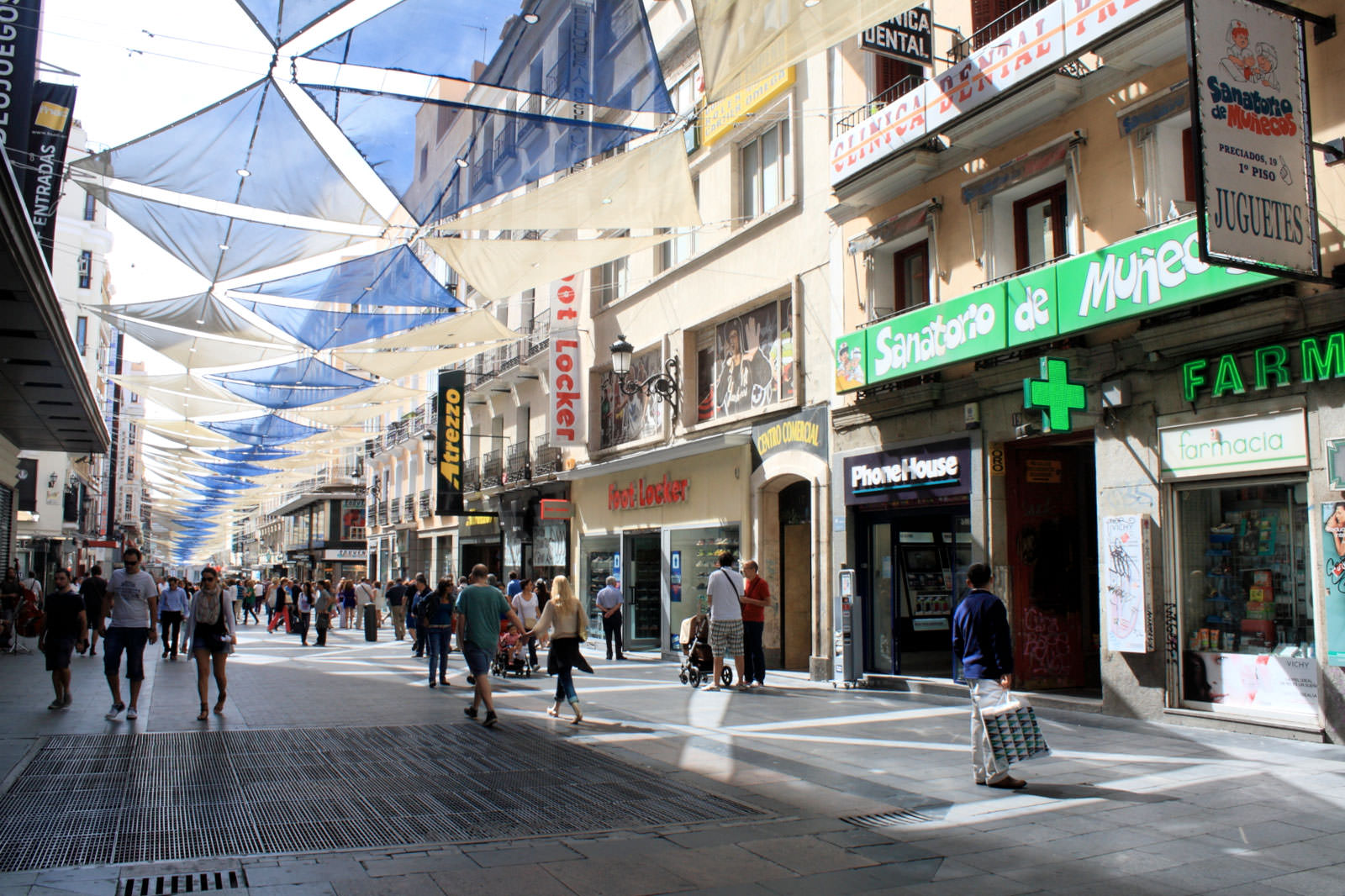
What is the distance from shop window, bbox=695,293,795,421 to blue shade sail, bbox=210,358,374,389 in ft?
36.6

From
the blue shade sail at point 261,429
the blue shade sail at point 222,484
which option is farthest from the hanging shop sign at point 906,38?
the blue shade sail at point 222,484

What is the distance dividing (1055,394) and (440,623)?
946cm

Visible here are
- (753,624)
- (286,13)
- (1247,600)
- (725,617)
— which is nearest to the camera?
(1247,600)

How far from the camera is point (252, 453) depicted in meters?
40.8

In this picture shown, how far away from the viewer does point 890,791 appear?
24.3 ft

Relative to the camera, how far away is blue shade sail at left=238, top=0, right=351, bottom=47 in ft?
33.0

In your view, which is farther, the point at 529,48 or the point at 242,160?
the point at 242,160

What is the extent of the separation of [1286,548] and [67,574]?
1473cm

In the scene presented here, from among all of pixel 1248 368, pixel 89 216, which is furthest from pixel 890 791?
pixel 89 216

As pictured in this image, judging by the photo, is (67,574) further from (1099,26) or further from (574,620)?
(1099,26)

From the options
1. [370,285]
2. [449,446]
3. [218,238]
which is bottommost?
[449,446]

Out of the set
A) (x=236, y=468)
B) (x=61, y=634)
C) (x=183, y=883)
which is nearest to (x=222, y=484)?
(x=236, y=468)

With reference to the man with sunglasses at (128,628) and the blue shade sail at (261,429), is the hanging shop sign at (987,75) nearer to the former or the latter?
the man with sunglasses at (128,628)

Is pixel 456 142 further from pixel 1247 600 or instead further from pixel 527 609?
pixel 1247 600
